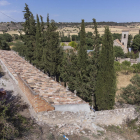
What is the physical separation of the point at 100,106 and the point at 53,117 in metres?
4.62

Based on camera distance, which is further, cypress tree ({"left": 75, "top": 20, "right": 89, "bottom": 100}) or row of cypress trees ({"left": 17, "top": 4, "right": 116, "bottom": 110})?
cypress tree ({"left": 75, "top": 20, "right": 89, "bottom": 100})

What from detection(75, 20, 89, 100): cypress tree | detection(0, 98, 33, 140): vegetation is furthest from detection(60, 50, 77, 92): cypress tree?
detection(0, 98, 33, 140): vegetation

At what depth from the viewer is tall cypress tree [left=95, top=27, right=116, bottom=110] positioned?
954 centimetres

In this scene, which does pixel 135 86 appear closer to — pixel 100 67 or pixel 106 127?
pixel 100 67

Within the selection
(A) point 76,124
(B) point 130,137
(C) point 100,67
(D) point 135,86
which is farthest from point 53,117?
(D) point 135,86

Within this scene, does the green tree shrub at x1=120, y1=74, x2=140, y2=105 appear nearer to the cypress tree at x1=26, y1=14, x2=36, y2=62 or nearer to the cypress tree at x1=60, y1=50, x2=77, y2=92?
the cypress tree at x1=60, y1=50, x2=77, y2=92

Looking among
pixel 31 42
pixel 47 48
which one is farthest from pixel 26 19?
pixel 47 48

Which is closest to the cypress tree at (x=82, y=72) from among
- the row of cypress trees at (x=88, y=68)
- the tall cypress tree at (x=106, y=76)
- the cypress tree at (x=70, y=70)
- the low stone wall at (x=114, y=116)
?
the row of cypress trees at (x=88, y=68)

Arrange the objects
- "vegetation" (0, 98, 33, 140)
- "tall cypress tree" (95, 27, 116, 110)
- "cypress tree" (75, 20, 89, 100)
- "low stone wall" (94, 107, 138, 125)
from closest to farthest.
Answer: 1. "vegetation" (0, 98, 33, 140)
2. "low stone wall" (94, 107, 138, 125)
3. "tall cypress tree" (95, 27, 116, 110)
4. "cypress tree" (75, 20, 89, 100)

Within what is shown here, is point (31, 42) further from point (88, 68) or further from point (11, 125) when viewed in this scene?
point (11, 125)

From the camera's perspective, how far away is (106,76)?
31.9 ft

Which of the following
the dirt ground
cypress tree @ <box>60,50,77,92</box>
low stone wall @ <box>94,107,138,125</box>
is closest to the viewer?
the dirt ground

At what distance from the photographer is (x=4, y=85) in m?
10.3

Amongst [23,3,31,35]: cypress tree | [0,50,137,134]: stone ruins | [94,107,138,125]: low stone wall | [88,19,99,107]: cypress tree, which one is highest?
[23,3,31,35]: cypress tree
